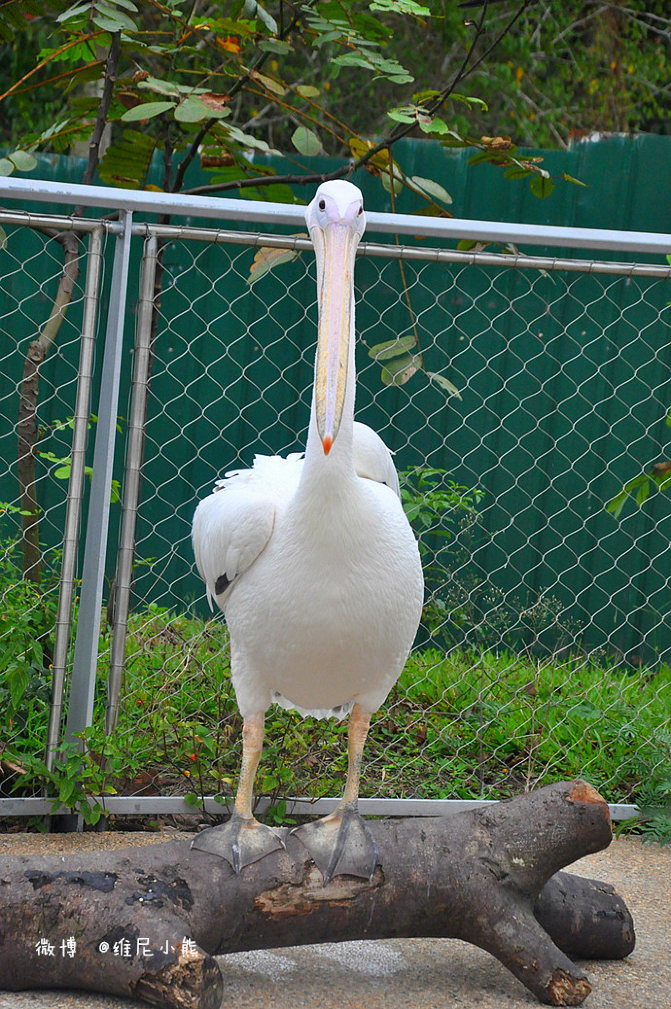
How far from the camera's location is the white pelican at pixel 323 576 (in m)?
1.98

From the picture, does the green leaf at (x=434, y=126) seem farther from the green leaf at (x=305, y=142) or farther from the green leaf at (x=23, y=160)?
the green leaf at (x=23, y=160)

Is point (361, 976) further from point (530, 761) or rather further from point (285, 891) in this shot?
point (530, 761)

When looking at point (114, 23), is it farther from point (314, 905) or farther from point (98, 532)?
point (314, 905)

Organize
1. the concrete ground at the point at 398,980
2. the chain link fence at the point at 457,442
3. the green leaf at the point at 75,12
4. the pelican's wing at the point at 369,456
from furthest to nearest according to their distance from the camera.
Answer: the chain link fence at the point at 457,442 → the green leaf at the point at 75,12 → the pelican's wing at the point at 369,456 → the concrete ground at the point at 398,980

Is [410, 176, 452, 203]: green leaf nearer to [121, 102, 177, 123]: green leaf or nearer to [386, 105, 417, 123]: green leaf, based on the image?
[386, 105, 417, 123]: green leaf

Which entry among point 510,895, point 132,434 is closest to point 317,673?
point 510,895

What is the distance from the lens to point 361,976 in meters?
2.26

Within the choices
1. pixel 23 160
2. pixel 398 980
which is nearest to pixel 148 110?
pixel 23 160

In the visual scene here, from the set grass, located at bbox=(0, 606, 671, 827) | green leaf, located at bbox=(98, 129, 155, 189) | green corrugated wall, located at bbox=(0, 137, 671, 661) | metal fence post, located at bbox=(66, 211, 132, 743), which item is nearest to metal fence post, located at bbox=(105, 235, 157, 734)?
metal fence post, located at bbox=(66, 211, 132, 743)

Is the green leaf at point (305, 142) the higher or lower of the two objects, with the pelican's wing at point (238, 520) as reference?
higher

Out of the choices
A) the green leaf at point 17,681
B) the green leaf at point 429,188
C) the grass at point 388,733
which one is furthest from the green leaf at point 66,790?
the green leaf at point 429,188

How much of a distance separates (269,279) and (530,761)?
7.95 ft

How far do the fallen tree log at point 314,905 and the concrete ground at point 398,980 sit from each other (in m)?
0.06

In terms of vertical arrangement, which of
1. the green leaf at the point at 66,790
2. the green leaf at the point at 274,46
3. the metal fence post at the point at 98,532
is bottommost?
the green leaf at the point at 66,790
